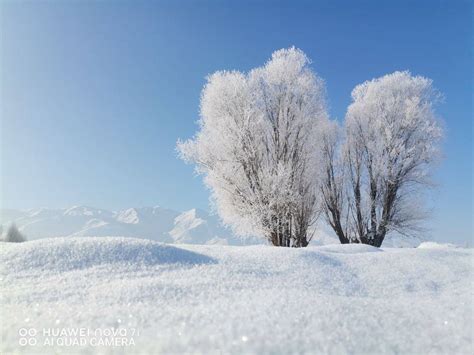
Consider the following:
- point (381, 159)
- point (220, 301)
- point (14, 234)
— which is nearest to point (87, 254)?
point (220, 301)

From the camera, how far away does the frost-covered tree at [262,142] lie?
42.7 ft

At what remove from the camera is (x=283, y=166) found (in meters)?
12.6

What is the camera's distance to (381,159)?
14.6 metres

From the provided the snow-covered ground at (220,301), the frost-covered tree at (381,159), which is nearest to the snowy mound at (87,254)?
the snow-covered ground at (220,301)

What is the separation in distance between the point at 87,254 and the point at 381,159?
13078mm

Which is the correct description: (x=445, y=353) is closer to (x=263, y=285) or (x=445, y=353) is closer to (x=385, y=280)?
(x=263, y=285)

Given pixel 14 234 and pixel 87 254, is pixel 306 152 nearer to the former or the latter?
pixel 87 254

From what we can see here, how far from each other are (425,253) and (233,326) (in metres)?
4.98

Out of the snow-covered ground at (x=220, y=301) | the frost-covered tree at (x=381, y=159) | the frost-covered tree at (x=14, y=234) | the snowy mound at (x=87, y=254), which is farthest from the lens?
the frost-covered tree at (x=14, y=234)

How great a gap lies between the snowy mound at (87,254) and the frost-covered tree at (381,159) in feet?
38.8

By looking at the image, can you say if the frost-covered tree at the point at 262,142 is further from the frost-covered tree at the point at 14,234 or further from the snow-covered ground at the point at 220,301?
the frost-covered tree at the point at 14,234

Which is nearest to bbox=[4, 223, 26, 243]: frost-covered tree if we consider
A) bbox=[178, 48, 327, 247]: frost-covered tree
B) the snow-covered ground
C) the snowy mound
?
bbox=[178, 48, 327, 247]: frost-covered tree

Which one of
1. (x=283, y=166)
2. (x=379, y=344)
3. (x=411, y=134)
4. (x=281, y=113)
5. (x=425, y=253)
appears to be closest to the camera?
(x=379, y=344)

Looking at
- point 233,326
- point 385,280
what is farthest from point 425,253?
point 233,326
